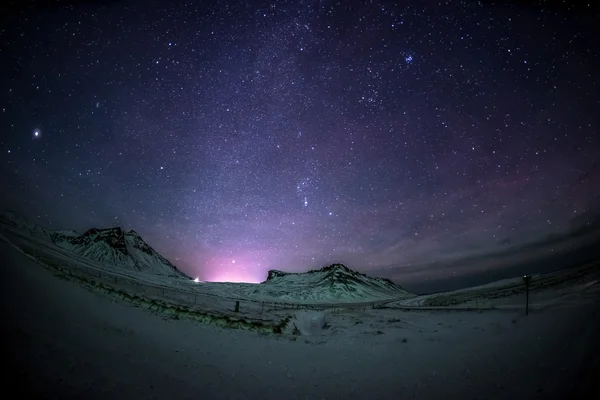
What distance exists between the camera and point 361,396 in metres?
9.23

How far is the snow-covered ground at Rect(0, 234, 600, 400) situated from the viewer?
25.0ft

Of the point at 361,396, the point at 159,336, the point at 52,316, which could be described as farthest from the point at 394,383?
the point at 52,316

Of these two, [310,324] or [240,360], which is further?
[310,324]

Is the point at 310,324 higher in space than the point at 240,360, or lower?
lower

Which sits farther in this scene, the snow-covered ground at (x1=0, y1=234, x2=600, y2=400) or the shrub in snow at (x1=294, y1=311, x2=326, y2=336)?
the shrub in snow at (x1=294, y1=311, x2=326, y2=336)

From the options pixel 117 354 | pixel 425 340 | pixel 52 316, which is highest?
pixel 52 316

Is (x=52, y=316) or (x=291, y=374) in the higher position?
(x=52, y=316)

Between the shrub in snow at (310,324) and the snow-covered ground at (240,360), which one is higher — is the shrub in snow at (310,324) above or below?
below

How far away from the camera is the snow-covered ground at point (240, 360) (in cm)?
762

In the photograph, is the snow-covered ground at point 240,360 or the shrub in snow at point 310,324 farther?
the shrub in snow at point 310,324

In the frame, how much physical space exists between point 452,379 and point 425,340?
26.1ft

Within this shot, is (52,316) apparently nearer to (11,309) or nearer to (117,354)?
(11,309)

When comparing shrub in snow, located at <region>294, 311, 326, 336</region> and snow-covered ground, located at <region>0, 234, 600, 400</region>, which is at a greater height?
snow-covered ground, located at <region>0, 234, 600, 400</region>

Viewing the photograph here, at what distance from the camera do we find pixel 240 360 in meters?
12.4
